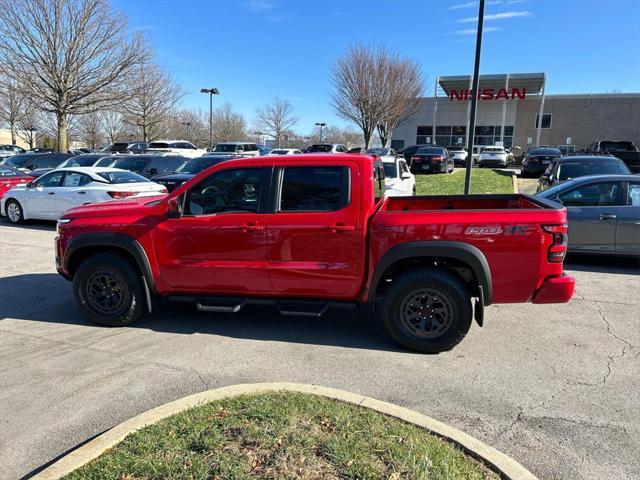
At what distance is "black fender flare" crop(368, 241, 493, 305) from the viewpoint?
13.7ft

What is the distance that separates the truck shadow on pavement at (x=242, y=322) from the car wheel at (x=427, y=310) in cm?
26

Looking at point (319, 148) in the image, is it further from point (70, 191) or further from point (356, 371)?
point (356, 371)

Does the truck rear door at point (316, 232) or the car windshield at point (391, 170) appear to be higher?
the car windshield at point (391, 170)

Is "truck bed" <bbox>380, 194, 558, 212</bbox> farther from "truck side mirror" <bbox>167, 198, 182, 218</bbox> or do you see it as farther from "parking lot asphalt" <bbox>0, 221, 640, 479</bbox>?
"truck side mirror" <bbox>167, 198, 182, 218</bbox>

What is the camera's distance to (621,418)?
11.0 feet

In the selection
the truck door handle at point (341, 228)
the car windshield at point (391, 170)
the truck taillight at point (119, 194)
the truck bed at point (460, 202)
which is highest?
the car windshield at point (391, 170)

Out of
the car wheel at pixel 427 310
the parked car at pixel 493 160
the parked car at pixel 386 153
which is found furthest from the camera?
the parked car at pixel 493 160

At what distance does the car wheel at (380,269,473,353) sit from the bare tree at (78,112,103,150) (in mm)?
60989

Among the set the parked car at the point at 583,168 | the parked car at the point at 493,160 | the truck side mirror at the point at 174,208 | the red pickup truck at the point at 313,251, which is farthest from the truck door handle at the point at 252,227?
the parked car at the point at 493,160

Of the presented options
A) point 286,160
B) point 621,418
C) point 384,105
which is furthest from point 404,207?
point 384,105

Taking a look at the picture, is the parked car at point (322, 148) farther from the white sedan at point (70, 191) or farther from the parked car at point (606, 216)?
the parked car at point (606, 216)

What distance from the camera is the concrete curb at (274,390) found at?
2.67 m

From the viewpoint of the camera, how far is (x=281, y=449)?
2725 millimetres

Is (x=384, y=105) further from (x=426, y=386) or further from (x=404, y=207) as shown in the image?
(x=426, y=386)
